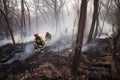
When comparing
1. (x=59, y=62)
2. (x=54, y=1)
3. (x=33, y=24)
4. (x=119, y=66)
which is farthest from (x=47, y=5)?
(x=119, y=66)

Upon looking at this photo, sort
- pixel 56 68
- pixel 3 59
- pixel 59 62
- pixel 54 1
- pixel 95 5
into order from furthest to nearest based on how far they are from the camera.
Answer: pixel 54 1 → pixel 95 5 → pixel 3 59 → pixel 59 62 → pixel 56 68

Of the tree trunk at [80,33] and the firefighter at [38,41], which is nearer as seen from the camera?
the tree trunk at [80,33]

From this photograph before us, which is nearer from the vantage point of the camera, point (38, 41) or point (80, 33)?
point (80, 33)

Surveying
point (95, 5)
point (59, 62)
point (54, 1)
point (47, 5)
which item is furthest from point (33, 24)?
point (59, 62)

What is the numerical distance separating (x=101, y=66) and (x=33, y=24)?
209 feet

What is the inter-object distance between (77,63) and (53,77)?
1381 mm

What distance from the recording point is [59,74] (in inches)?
352

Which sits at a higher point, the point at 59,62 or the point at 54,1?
the point at 54,1

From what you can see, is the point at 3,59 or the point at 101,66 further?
the point at 3,59

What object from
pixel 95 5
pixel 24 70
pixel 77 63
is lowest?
pixel 24 70

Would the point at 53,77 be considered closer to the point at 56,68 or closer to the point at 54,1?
the point at 56,68

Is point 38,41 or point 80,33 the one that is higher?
point 80,33

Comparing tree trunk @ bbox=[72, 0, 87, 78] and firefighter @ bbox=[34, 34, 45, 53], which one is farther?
firefighter @ bbox=[34, 34, 45, 53]

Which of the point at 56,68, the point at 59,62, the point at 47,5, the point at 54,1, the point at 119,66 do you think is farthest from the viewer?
the point at 47,5
